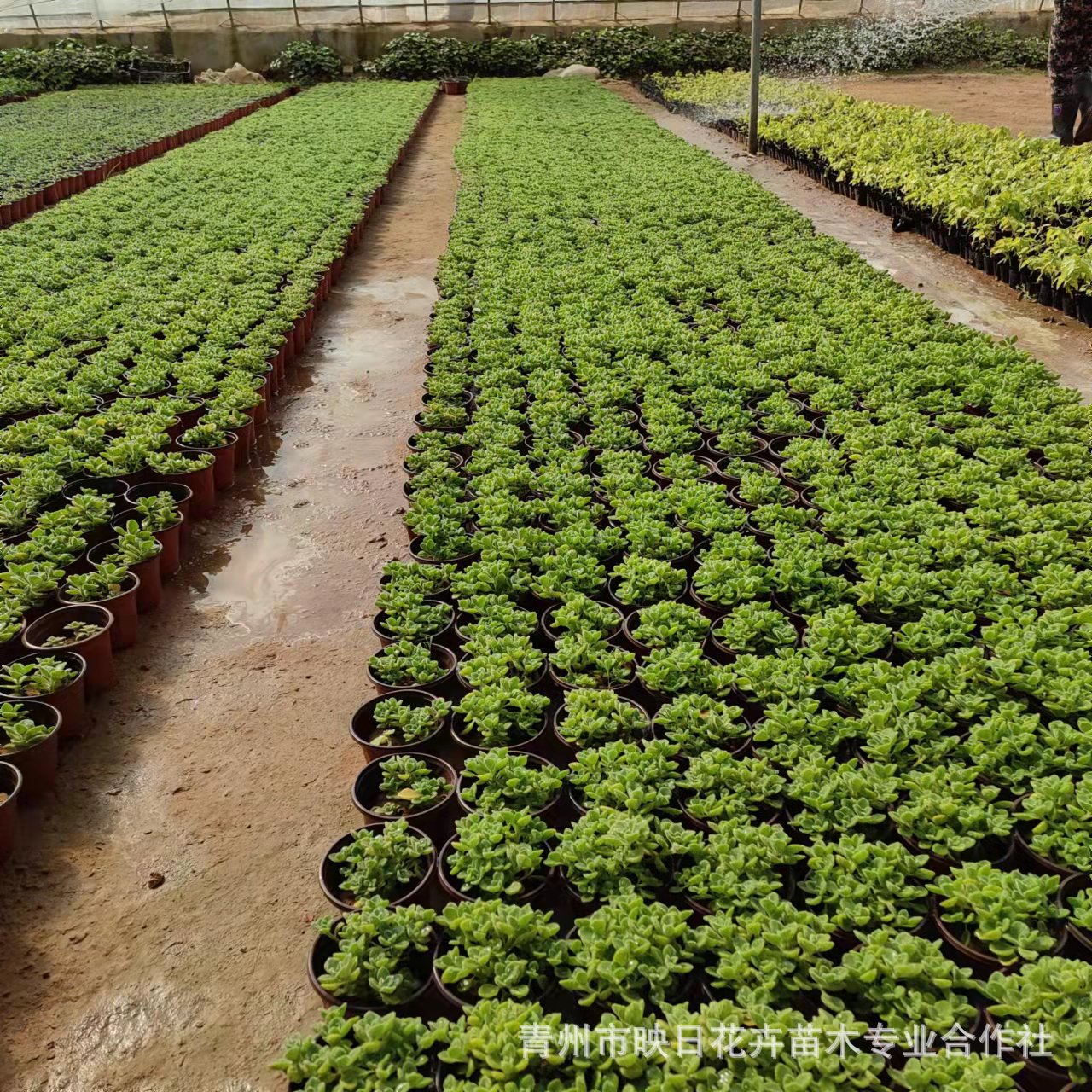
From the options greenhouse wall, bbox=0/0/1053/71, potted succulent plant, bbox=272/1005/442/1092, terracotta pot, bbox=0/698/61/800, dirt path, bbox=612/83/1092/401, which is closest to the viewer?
potted succulent plant, bbox=272/1005/442/1092

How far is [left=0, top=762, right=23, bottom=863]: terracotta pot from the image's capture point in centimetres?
404

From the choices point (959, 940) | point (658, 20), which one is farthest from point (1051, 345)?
point (658, 20)

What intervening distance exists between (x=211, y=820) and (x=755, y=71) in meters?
18.8

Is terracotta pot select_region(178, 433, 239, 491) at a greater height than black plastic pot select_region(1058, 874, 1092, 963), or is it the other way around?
terracotta pot select_region(178, 433, 239, 491)

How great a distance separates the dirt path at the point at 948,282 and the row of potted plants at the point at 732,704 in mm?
1581

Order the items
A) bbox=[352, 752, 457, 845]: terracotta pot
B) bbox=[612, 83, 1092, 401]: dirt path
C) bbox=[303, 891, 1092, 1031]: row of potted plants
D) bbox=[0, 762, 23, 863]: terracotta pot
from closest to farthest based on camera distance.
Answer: bbox=[303, 891, 1092, 1031]: row of potted plants → bbox=[352, 752, 457, 845]: terracotta pot → bbox=[0, 762, 23, 863]: terracotta pot → bbox=[612, 83, 1092, 401]: dirt path

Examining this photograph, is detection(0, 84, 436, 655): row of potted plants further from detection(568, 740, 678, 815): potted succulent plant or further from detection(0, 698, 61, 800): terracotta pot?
detection(568, 740, 678, 815): potted succulent plant

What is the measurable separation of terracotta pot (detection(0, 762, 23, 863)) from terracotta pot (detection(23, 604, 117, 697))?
0.87 m

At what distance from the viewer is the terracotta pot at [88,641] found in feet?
16.3

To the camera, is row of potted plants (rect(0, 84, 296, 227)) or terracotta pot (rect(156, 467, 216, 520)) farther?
row of potted plants (rect(0, 84, 296, 227))

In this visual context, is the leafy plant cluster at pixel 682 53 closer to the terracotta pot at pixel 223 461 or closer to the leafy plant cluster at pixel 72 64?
the leafy plant cluster at pixel 72 64

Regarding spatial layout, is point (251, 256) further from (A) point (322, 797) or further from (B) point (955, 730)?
(B) point (955, 730)

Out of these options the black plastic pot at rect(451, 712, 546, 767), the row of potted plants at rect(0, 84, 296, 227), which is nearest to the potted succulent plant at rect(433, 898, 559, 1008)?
the black plastic pot at rect(451, 712, 546, 767)

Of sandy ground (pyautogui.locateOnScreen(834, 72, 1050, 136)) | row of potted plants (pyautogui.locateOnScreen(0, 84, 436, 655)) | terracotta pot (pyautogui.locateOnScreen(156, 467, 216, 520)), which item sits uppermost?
sandy ground (pyautogui.locateOnScreen(834, 72, 1050, 136))
